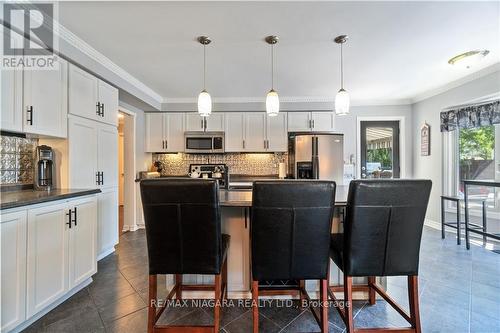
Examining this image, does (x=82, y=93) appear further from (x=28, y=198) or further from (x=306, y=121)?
(x=306, y=121)

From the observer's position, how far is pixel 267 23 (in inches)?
80.0

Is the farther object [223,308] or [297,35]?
[297,35]

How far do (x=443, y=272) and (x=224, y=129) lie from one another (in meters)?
3.70

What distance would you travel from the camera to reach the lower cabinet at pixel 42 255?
146cm

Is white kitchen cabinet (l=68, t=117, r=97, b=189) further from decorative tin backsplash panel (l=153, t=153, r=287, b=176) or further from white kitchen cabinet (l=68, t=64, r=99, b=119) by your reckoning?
decorative tin backsplash panel (l=153, t=153, r=287, b=176)

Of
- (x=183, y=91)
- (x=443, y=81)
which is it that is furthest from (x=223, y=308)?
(x=443, y=81)

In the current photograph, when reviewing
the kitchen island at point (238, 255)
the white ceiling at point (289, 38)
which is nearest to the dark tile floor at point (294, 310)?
the kitchen island at point (238, 255)

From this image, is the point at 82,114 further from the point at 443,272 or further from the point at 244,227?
the point at 443,272

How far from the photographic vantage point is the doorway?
4637 mm

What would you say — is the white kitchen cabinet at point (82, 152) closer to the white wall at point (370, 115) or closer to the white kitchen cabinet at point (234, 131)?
the white kitchen cabinet at point (234, 131)

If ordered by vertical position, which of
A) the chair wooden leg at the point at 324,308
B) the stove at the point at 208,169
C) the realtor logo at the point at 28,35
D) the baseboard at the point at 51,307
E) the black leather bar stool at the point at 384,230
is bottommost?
the baseboard at the point at 51,307

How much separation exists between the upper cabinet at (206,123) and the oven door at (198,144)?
0.18 metres

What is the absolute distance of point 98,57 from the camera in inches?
102

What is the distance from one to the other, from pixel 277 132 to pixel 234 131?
824mm
